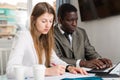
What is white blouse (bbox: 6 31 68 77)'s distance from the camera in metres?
1.51

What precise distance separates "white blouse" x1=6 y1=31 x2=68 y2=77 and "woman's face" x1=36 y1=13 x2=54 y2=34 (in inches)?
3.8

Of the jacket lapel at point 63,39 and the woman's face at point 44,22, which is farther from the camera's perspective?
the jacket lapel at point 63,39

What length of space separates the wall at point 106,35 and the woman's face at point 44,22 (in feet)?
3.92

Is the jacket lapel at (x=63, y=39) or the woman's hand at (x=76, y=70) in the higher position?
the jacket lapel at (x=63, y=39)

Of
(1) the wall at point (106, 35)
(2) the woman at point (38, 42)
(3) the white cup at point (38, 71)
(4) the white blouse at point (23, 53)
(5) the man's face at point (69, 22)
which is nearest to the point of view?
(3) the white cup at point (38, 71)

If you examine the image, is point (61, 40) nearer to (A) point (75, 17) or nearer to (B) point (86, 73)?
Answer: (A) point (75, 17)

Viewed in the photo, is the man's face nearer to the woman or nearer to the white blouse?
the woman

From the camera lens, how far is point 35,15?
1.79m

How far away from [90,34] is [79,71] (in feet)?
5.29

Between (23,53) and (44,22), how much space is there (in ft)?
0.88

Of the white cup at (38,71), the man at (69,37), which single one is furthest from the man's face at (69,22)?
the white cup at (38,71)

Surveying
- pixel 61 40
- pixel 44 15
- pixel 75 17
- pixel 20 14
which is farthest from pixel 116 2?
pixel 20 14

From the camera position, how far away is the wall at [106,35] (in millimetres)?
2771

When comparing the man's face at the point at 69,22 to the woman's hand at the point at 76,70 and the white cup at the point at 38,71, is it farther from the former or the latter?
the white cup at the point at 38,71
